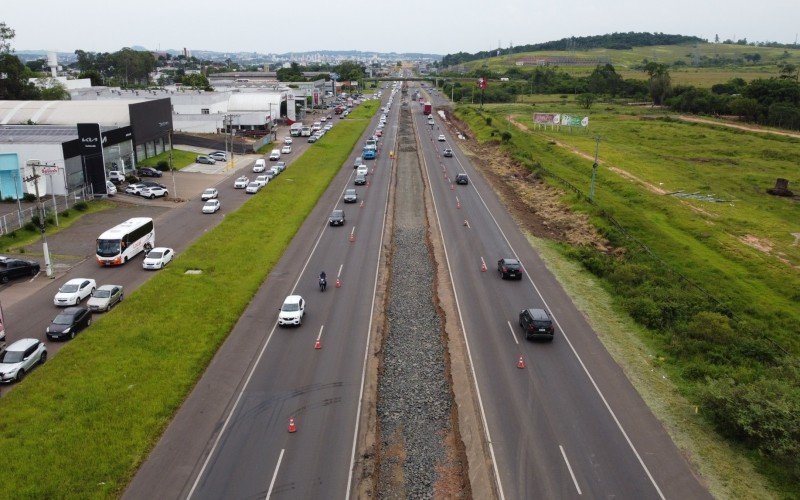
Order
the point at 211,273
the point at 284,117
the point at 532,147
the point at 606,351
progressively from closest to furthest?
the point at 606,351 < the point at 211,273 < the point at 532,147 < the point at 284,117

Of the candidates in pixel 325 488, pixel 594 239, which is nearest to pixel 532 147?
pixel 594 239

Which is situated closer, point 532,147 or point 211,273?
point 211,273

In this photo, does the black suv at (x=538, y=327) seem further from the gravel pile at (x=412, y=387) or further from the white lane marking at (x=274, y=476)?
the white lane marking at (x=274, y=476)

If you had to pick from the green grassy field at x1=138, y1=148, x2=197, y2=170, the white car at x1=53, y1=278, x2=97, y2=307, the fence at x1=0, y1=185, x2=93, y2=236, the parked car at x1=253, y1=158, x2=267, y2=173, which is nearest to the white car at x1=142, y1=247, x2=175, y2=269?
the white car at x1=53, y1=278, x2=97, y2=307

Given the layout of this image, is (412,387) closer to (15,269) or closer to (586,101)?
(15,269)

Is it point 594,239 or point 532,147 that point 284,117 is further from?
point 594,239
